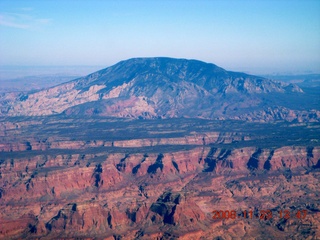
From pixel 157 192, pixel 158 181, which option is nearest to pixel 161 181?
pixel 158 181
